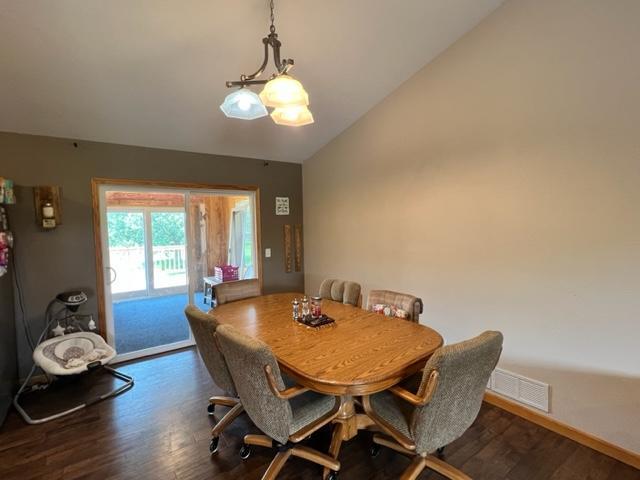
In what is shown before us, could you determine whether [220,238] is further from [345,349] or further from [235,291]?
[345,349]

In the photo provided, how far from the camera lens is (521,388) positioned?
2.38m

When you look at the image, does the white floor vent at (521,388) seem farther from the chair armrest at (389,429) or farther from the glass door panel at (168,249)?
the glass door panel at (168,249)

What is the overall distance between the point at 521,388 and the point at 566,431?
1.10ft

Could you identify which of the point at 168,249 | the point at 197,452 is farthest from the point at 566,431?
the point at 168,249

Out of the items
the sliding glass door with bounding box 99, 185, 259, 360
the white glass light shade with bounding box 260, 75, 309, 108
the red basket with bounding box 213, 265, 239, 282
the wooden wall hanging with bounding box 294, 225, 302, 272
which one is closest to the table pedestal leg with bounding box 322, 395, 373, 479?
the white glass light shade with bounding box 260, 75, 309, 108

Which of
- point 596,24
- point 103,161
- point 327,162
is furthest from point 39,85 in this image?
point 596,24

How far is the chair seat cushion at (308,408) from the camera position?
164 cm

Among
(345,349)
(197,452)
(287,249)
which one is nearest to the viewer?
(345,349)

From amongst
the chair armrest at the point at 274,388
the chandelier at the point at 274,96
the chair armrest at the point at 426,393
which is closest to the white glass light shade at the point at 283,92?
the chandelier at the point at 274,96

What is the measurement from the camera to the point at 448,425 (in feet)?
5.03

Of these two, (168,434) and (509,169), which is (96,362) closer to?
(168,434)

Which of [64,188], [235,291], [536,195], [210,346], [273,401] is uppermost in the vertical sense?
[64,188]

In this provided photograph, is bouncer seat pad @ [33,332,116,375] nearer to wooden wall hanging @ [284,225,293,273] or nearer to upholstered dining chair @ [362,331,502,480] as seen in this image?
wooden wall hanging @ [284,225,293,273]

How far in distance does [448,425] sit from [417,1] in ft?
8.66
